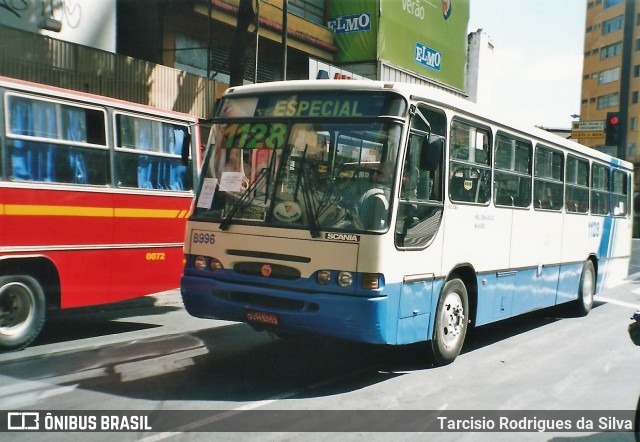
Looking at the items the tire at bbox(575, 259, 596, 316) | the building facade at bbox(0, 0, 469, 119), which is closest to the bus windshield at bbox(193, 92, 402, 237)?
the tire at bbox(575, 259, 596, 316)

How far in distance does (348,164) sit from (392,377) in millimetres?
2200

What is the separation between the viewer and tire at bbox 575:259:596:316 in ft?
38.4

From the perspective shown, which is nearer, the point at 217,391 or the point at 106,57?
the point at 217,391

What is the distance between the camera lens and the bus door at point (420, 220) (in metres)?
6.30

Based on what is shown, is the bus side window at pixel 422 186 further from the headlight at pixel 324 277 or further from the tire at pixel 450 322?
the tire at pixel 450 322

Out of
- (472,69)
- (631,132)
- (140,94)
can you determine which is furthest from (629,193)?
(631,132)

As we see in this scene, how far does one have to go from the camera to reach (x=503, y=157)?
27.6 feet

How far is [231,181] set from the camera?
22.1 ft

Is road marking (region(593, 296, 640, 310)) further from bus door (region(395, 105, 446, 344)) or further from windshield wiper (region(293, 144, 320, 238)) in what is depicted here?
windshield wiper (region(293, 144, 320, 238))

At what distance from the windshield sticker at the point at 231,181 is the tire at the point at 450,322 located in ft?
7.86

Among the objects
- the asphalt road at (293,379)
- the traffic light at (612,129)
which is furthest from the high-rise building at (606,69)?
the asphalt road at (293,379)

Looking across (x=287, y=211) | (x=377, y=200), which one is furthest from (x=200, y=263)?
(x=377, y=200)

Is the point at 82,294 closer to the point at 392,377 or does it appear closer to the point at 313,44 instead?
the point at 392,377

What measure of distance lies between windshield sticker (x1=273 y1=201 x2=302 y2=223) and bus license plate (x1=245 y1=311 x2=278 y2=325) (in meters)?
0.90
